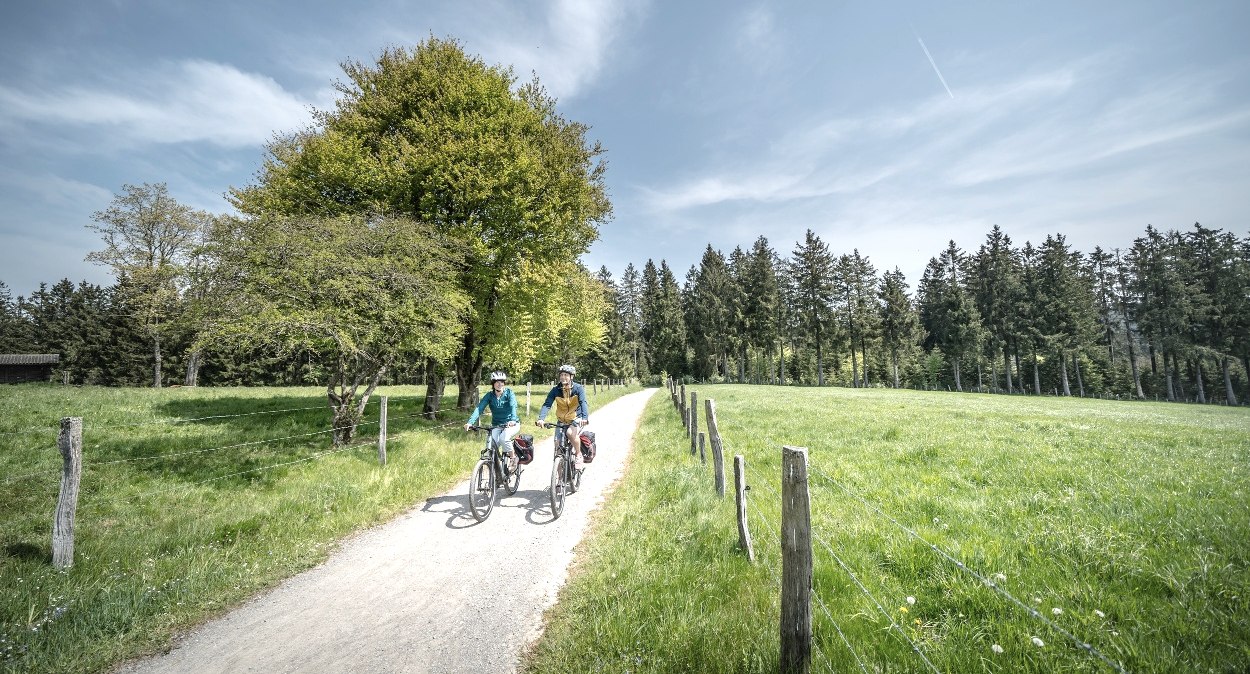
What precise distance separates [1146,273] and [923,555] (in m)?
68.6

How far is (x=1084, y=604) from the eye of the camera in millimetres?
3840

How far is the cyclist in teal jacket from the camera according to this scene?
8102mm

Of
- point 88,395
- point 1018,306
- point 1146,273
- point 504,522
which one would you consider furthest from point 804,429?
point 1146,273

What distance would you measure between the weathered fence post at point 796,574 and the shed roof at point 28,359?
252 ft

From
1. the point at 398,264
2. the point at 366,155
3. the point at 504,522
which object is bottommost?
the point at 504,522

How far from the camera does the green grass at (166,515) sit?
13.8 feet

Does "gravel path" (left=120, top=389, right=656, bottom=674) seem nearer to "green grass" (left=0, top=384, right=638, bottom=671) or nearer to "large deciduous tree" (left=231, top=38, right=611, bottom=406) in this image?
"green grass" (left=0, top=384, right=638, bottom=671)

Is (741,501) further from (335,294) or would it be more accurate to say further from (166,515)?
(335,294)

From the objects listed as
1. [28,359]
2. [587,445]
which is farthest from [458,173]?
[28,359]

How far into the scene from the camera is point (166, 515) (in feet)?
22.6

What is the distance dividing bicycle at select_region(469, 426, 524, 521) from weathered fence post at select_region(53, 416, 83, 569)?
15.2 ft

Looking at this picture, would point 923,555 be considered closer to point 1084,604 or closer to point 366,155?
point 1084,604

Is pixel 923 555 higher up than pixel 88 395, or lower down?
lower down

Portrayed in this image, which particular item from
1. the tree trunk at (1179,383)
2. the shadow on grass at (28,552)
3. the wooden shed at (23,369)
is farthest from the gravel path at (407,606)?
the tree trunk at (1179,383)
